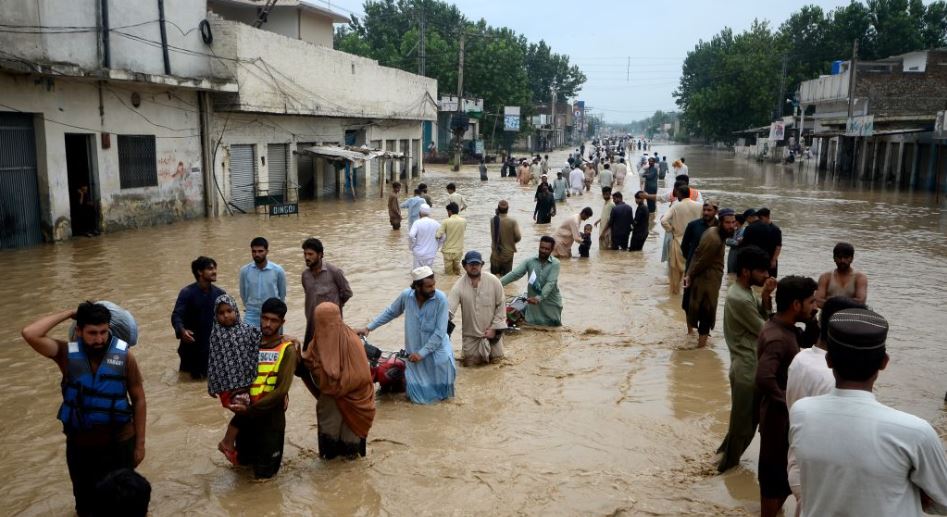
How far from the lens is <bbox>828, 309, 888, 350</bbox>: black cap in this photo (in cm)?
256

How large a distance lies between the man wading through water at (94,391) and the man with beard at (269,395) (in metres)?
Result: 0.71

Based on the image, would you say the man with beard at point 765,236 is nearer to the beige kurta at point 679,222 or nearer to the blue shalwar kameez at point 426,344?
the beige kurta at point 679,222

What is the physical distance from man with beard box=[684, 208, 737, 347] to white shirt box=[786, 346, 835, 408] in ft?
13.7

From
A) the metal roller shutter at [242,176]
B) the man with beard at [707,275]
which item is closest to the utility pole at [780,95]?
the metal roller shutter at [242,176]

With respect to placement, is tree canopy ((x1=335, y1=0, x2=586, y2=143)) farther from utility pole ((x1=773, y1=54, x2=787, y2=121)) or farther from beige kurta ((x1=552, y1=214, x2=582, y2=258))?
beige kurta ((x1=552, y1=214, x2=582, y2=258))

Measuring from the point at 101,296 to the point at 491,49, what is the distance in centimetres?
4606

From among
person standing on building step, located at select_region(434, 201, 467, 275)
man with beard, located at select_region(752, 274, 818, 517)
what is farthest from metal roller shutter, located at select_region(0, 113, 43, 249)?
man with beard, located at select_region(752, 274, 818, 517)

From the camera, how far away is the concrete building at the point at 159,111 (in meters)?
14.7

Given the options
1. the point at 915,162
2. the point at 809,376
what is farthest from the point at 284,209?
the point at 915,162

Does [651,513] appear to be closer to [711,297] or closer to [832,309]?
[832,309]

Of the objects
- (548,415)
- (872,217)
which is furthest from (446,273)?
(872,217)

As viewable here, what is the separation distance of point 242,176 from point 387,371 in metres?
17.1

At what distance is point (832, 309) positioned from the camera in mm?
3568

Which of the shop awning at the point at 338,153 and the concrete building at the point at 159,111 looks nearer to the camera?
the concrete building at the point at 159,111
